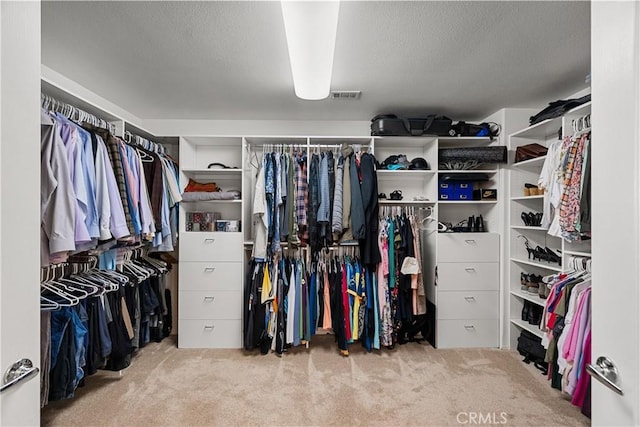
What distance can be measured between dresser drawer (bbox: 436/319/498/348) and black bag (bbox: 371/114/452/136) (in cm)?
176

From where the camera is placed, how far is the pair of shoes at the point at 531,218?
96.1 inches

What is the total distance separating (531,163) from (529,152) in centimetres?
10

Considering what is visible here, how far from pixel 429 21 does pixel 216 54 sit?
125cm

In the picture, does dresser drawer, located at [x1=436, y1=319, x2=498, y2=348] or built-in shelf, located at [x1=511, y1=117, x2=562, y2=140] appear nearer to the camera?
built-in shelf, located at [x1=511, y1=117, x2=562, y2=140]

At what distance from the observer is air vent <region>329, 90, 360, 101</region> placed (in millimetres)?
2311

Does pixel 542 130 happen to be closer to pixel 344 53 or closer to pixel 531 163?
pixel 531 163

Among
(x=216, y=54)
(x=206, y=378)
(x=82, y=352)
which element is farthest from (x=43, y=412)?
(x=216, y=54)

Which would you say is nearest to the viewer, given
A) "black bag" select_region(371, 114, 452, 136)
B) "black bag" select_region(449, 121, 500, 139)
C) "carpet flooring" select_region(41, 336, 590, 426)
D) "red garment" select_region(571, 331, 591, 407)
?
"red garment" select_region(571, 331, 591, 407)

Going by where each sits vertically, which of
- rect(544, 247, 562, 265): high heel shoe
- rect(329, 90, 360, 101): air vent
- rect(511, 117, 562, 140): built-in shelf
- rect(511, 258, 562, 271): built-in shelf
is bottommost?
rect(511, 258, 562, 271): built-in shelf

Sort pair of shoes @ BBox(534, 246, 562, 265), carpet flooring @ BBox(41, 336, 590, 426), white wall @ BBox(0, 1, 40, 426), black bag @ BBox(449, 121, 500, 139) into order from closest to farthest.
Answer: white wall @ BBox(0, 1, 40, 426) → carpet flooring @ BBox(41, 336, 590, 426) → pair of shoes @ BBox(534, 246, 562, 265) → black bag @ BBox(449, 121, 500, 139)

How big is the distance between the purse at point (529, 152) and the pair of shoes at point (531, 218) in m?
0.48

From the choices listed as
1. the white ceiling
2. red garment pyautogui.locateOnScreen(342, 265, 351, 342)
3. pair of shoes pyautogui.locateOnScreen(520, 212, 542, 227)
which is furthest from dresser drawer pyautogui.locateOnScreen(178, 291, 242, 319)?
pair of shoes pyautogui.locateOnScreen(520, 212, 542, 227)

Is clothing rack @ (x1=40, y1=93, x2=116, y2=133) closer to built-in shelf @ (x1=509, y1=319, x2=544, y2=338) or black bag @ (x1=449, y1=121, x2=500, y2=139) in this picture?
black bag @ (x1=449, y1=121, x2=500, y2=139)

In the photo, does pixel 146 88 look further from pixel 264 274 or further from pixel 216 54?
pixel 264 274
